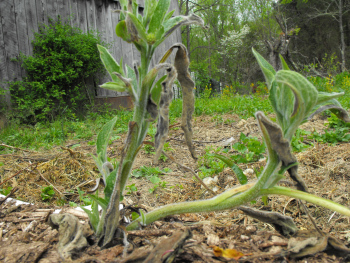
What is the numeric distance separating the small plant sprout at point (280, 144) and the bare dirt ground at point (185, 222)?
4.4 inches

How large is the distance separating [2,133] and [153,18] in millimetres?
4788

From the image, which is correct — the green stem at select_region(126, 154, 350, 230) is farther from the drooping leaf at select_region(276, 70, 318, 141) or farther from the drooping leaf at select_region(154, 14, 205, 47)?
the drooping leaf at select_region(154, 14, 205, 47)

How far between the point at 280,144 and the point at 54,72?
580 cm

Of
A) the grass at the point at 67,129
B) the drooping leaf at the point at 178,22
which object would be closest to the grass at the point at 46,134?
the grass at the point at 67,129

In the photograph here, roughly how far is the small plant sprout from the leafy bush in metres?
4.86

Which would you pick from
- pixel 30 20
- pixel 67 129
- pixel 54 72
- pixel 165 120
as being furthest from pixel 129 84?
pixel 30 20

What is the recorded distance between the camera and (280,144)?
0.74 m

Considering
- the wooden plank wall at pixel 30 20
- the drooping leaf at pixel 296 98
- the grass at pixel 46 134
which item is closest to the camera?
the drooping leaf at pixel 296 98

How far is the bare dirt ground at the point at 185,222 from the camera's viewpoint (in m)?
0.77

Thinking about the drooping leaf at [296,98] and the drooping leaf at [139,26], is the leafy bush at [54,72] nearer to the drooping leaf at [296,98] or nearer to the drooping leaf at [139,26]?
the drooping leaf at [139,26]

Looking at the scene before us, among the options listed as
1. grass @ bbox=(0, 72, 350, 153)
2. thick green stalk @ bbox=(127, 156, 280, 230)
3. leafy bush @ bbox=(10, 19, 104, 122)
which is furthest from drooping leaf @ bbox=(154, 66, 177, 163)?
leafy bush @ bbox=(10, 19, 104, 122)

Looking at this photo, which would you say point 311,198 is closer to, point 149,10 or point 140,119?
point 140,119

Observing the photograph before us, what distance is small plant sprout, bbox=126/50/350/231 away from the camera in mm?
718

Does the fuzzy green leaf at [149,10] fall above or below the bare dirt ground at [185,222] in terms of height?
above
